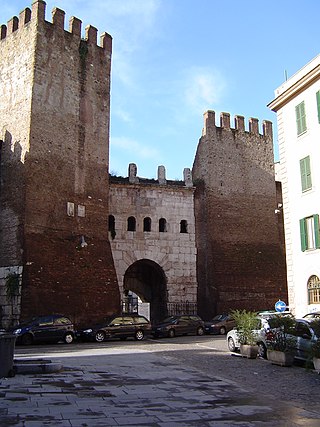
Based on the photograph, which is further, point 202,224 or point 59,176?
point 202,224

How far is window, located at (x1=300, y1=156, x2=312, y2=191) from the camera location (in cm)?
2003

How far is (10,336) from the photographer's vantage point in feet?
31.5

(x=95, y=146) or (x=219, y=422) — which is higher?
(x=95, y=146)

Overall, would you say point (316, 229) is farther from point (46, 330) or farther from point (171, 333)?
point (46, 330)

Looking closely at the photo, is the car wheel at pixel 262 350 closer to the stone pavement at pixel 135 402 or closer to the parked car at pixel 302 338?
the parked car at pixel 302 338

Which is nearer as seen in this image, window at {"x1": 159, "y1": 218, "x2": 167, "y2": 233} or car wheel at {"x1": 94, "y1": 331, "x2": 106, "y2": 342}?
car wheel at {"x1": 94, "y1": 331, "x2": 106, "y2": 342}

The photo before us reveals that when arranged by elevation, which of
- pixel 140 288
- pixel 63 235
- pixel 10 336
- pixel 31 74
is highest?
pixel 31 74

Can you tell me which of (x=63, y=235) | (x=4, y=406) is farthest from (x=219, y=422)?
(x=63, y=235)

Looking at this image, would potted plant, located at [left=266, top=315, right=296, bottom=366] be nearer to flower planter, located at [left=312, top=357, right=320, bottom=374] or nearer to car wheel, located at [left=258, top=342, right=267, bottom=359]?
flower planter, located at [left=312, top=357, right=320, bottom=374]

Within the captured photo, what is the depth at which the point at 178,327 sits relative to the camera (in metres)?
24.9

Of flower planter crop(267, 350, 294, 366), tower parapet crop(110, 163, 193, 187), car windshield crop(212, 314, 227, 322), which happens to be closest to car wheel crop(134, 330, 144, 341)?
car windshield crop(212, 314, 227, 322)

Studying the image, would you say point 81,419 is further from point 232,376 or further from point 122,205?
point 122,205

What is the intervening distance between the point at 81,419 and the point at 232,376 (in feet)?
17.5

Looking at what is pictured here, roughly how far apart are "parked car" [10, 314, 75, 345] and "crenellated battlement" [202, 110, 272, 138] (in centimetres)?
1570
